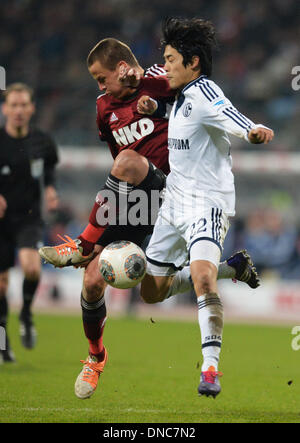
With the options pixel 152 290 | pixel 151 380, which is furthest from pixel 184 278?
pixel 151 380

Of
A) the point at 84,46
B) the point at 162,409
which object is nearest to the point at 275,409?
the point at 162,409

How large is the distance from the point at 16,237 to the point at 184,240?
9.25ft

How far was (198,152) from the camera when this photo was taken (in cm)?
517

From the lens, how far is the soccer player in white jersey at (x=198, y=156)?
15.9 ft

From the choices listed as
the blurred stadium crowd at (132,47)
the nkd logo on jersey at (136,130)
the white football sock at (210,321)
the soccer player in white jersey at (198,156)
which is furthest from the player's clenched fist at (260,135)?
the blurred stadium crowd at (132,47)

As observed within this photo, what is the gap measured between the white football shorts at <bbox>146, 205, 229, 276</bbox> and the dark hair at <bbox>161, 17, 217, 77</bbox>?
1.01 m

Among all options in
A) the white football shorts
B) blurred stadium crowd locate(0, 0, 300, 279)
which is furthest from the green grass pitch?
blurred stadium crowd locate(0, 0, 300, 279)

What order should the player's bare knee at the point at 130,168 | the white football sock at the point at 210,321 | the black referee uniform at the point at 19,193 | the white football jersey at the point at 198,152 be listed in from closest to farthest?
the white football sock at the point at 210,321 → the white football jersey at the point at 198,152 → the player's bare knee at the point at 130,168 → the black referee uniform at the point at 19,193

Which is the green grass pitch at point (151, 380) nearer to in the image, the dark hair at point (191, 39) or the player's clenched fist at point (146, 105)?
the player's clenched fist at point (146, 105)

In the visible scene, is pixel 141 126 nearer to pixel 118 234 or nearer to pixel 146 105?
pixel 146 105

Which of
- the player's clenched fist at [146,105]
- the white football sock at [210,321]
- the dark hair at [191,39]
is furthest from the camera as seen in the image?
the player's clenched fist at [146,105]

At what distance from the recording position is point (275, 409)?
17.0 feet
